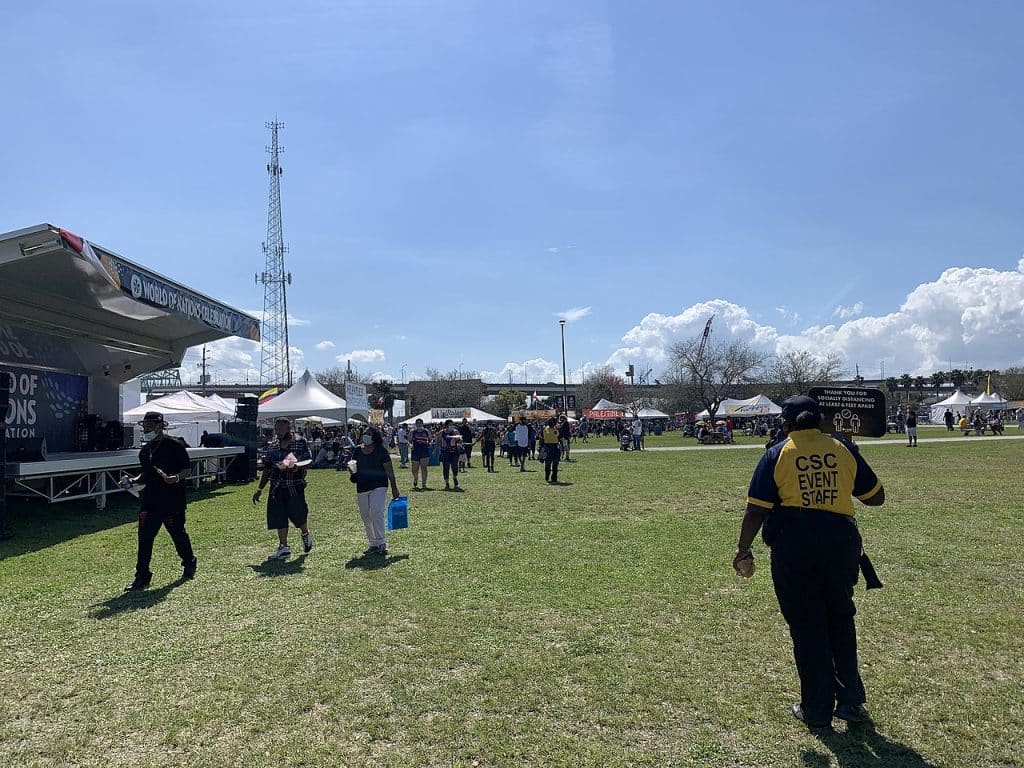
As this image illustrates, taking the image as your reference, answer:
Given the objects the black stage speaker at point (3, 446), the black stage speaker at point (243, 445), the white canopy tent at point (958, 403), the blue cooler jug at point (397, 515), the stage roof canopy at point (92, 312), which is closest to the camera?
the blue cooler jug at point (397, 515)

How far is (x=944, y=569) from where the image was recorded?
669cm

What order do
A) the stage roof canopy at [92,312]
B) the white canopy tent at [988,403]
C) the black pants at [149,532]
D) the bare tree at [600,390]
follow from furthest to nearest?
the bare tree at [600,390], the white canopy tent at [988,403], the stage roof canopy at [92,312], the black pants at [149,532]

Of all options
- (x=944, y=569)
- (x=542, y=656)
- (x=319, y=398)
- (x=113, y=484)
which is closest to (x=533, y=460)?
(x=319, y=398)

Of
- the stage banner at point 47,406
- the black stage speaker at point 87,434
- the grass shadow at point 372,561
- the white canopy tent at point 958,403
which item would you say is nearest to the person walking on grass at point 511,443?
the black stage speaker at point 87,434

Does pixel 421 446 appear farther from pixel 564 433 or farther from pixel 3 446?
pixel 3 446

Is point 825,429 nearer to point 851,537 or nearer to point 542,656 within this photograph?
point 851,537

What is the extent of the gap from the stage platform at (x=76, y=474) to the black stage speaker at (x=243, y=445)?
1.21 meters

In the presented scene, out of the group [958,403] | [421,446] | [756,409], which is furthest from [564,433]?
[958,403]

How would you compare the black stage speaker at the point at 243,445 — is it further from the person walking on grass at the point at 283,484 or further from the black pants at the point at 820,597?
the black pants at the point at 820,597

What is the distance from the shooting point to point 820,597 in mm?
3477

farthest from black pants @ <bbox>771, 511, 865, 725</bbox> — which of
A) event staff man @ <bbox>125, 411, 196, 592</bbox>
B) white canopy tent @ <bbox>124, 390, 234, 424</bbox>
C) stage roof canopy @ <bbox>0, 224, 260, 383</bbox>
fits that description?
white canopy tent @ <bbox>124, 390, 234, 424</bbox>

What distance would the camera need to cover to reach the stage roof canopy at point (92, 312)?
9.33m

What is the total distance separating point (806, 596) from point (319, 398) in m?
23.7

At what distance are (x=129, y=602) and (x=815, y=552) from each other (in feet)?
19.2
